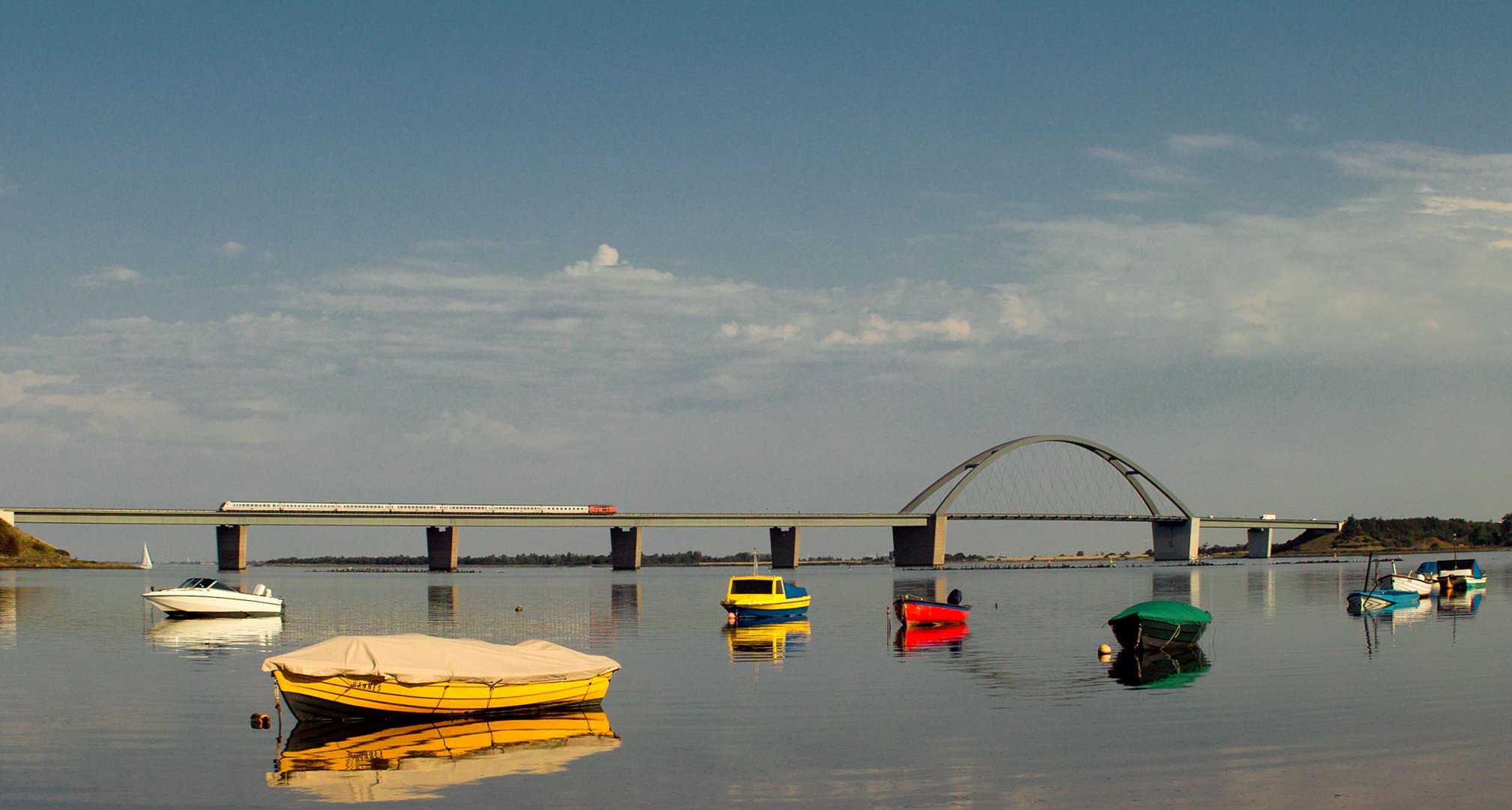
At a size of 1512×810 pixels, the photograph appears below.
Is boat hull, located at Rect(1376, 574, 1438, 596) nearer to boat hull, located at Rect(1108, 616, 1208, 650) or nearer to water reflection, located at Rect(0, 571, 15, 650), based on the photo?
boat hull, located at Rect(1108, 616, 1208, 650)

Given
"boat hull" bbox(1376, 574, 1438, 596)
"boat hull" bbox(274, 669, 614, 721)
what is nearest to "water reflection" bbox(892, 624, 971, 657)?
"boat hull" bbox(274, 669, 614, 721)

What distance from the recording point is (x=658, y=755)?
72.2ft

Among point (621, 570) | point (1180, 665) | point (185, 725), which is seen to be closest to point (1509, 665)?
point (1180, 665)

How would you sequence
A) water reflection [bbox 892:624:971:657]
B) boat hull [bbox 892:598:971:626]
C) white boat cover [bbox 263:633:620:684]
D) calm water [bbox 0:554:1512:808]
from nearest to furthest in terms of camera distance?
calm water [bbox 0:554:1512:808] → white boat cover [bbox 263:633:620:684] → water reflection [bbox 892:624:971:657] → boat hull [bbox 892:598:971:626]

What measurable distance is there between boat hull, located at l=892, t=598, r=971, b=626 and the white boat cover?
25.6m

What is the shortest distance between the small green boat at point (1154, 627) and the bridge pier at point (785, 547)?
130622 mm

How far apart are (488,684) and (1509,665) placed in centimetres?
2750

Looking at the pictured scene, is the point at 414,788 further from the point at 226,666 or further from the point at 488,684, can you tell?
the point at 226,666

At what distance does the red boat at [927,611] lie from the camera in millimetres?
51781

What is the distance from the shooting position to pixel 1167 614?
39.5 metres

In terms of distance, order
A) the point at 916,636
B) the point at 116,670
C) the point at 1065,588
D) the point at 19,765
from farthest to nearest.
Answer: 1. the point at 1065,588
2. the point at 916,636
3. the point at 116,670
4. the point at 19,765

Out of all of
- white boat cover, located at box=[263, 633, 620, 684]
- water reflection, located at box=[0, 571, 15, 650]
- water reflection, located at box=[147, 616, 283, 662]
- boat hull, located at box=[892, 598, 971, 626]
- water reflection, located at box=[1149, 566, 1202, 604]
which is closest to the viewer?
white boat cover, located at box=[263, 633, 620, 684]

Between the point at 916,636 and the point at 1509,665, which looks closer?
the point at 1509,665

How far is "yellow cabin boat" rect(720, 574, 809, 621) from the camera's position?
54.2 metres
